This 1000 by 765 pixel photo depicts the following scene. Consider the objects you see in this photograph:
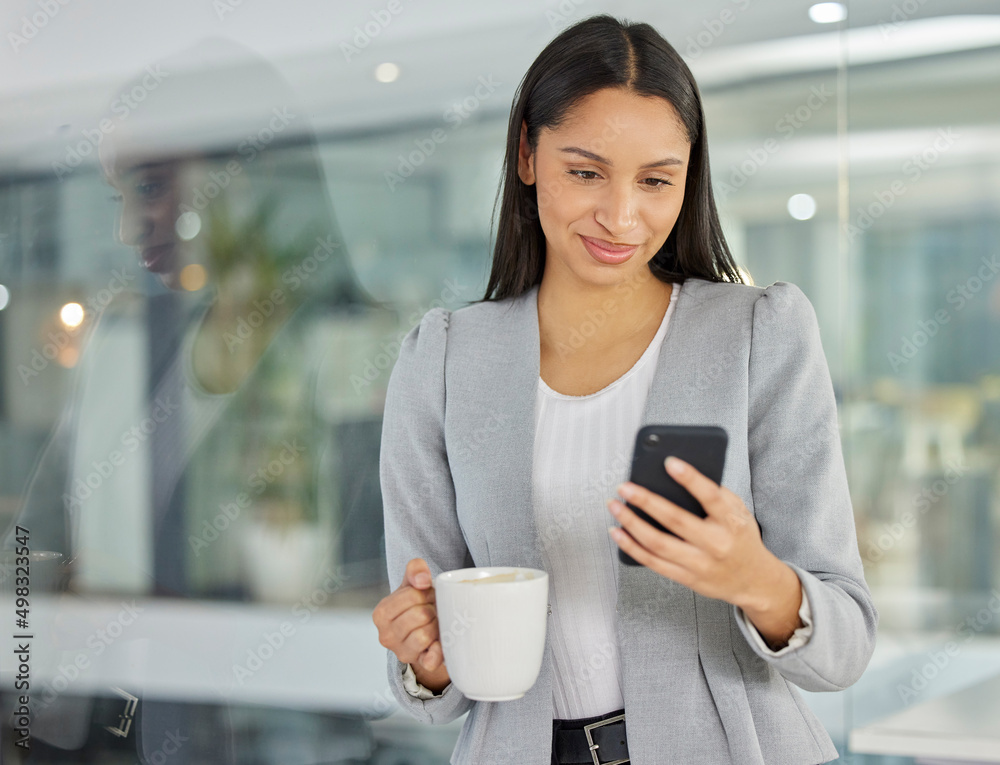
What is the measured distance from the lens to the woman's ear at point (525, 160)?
3.26 feet

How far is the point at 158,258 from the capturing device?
6.16ft

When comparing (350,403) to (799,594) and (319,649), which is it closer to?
(319,649)

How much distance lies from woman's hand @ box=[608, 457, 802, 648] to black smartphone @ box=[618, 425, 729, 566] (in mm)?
10

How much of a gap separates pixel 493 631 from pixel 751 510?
0.30m

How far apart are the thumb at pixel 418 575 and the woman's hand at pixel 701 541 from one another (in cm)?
22

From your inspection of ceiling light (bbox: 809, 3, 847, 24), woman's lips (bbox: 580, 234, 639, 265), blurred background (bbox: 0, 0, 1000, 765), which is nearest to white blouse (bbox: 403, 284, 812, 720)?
woman's lips (bbox: 580, 234, 639, 265)

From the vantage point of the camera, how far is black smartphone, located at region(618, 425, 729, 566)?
0.61 metres

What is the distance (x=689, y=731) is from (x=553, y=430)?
12.1 inches

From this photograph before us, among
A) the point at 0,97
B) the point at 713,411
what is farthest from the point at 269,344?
the point at 713,411

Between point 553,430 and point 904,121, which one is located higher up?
point 904,121

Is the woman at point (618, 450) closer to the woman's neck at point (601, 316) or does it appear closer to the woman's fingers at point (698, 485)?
the woman's neck at point (601, 316)

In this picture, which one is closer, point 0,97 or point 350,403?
point 350,403

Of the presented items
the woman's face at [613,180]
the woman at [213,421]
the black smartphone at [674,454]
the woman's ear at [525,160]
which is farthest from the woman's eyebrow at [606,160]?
the woman at [213,421]

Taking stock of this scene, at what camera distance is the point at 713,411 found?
82 centimetres
